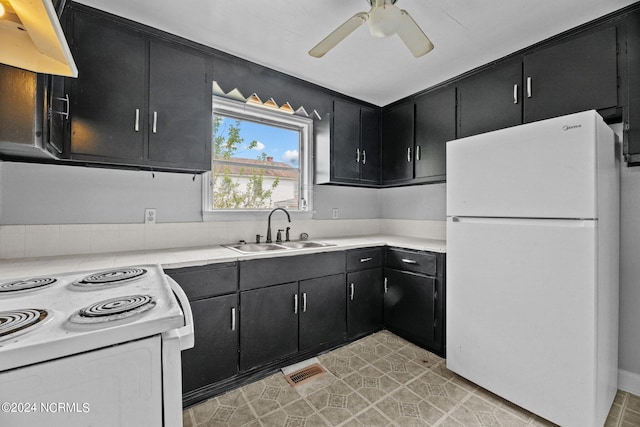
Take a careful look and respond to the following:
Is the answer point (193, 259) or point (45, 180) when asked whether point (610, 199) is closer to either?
point (193, 259)

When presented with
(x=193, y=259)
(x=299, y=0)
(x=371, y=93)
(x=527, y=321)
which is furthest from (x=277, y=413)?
(x=371, y=93)

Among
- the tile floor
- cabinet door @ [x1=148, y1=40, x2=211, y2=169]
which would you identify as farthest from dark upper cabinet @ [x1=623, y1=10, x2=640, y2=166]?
cabinet door @ [x1=148, y1=40, x2=211, y2=169]

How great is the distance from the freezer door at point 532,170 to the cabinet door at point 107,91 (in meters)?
2.15

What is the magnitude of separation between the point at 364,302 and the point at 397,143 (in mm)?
1658

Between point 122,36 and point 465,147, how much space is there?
91.0 inches

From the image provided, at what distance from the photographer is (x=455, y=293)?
197cm

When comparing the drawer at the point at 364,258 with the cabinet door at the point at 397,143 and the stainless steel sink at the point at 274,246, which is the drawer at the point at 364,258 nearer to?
the stainless steel sink at the point at 274,246

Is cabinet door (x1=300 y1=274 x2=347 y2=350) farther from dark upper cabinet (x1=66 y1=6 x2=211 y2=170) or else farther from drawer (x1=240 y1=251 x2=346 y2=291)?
dark upper cabinet (x1=66 y1=6 x2=211 y2=170)

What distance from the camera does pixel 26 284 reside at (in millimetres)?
1149

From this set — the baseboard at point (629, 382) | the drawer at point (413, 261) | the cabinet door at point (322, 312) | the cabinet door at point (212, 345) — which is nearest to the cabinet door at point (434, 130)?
the drawer at point (413, 261)

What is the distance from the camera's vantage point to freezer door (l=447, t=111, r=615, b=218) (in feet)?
4.73

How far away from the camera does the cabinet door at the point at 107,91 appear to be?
167cm

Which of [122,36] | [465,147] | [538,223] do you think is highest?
[122,36]

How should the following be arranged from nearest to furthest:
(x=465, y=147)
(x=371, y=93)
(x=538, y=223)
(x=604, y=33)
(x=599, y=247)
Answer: (x=599, y=247)
(x=538, y=223)
(x=604, y=33)
(x=465, y=147)
(x=371, y=93)
